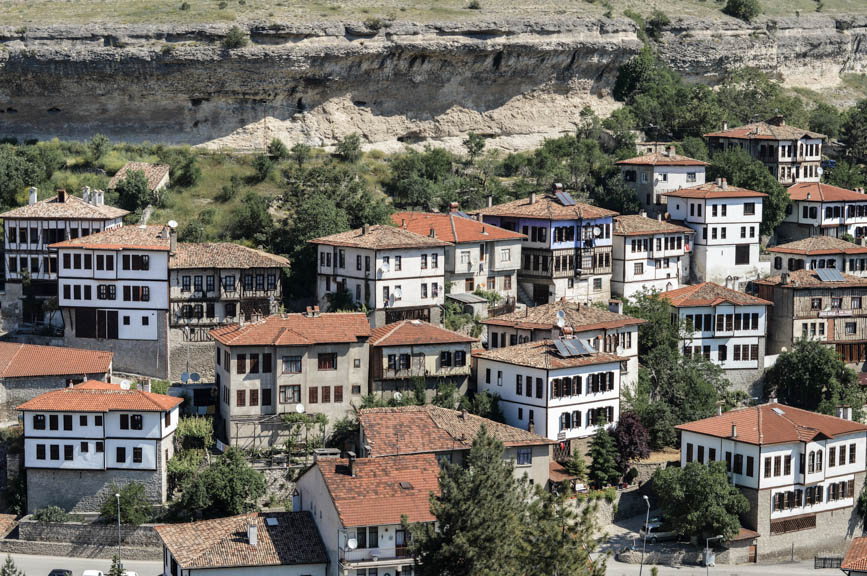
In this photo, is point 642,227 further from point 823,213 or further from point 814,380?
point 823,213

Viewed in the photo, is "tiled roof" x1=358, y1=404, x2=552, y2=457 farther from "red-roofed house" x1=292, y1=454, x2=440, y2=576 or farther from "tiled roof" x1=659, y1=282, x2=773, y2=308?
"tiled roof" x1=659, y1=282, x2=773, y2=308

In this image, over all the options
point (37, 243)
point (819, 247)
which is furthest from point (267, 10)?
point (819, 247)

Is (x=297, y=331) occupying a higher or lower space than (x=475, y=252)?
lower

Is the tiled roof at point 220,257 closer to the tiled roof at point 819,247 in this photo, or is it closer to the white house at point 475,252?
the white house at point 475,252

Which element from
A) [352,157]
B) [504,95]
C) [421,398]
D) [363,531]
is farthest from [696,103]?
[363,531]

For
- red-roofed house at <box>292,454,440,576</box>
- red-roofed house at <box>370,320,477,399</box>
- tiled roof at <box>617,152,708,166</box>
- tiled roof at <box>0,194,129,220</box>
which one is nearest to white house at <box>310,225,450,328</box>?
red-roofed house at <box>370,320,477,399</box>
